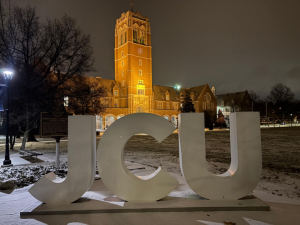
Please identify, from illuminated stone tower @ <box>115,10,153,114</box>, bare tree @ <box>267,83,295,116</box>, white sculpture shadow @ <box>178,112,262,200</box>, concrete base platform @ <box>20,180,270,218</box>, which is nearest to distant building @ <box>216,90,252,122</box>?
bare tree @ <box>267,83,295,116</box>

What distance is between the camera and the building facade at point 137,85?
50094mm

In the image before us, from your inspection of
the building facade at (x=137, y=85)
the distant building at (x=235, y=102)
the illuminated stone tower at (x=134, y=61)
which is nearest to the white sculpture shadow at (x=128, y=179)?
the building facade at (x=137, y=85)

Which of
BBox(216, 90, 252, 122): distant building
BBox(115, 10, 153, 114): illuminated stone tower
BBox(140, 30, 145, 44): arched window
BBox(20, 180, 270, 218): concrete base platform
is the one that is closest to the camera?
BBox(20, 180, 270, 218): concrete base platform

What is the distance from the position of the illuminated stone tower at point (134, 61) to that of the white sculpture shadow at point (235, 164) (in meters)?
45.5

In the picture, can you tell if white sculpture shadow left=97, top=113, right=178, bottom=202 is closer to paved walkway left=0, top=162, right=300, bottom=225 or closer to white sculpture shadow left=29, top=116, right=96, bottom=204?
white sculpture shadow left=29, top=116, right=96, bottom=204

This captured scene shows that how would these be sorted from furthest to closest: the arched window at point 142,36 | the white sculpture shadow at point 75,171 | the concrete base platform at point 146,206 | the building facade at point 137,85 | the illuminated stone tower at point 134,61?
the arched window at point 142,36 < the illuminated stone tower at point 134,61 < the building facade at point 137,85 < the white sculpture shadow at point 75,171 < the concrete base platform at point 146,206

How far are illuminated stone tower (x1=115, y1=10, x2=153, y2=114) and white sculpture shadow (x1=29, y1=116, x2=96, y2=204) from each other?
4515 centimetres

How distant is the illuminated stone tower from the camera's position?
169 ft

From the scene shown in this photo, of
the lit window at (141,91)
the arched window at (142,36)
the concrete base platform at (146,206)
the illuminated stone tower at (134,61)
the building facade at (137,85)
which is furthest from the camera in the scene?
the arched window at (142,36)

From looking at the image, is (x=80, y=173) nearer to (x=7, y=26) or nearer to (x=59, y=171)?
(x=59, y=171)

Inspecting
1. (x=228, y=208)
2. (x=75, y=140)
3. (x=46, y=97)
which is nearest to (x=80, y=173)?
(x=75, y=140)

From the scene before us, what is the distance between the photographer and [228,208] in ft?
12.5

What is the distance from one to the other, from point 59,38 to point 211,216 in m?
18.7

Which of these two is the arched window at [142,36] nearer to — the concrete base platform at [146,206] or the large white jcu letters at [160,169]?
the large white jcu letters at [160,169]
